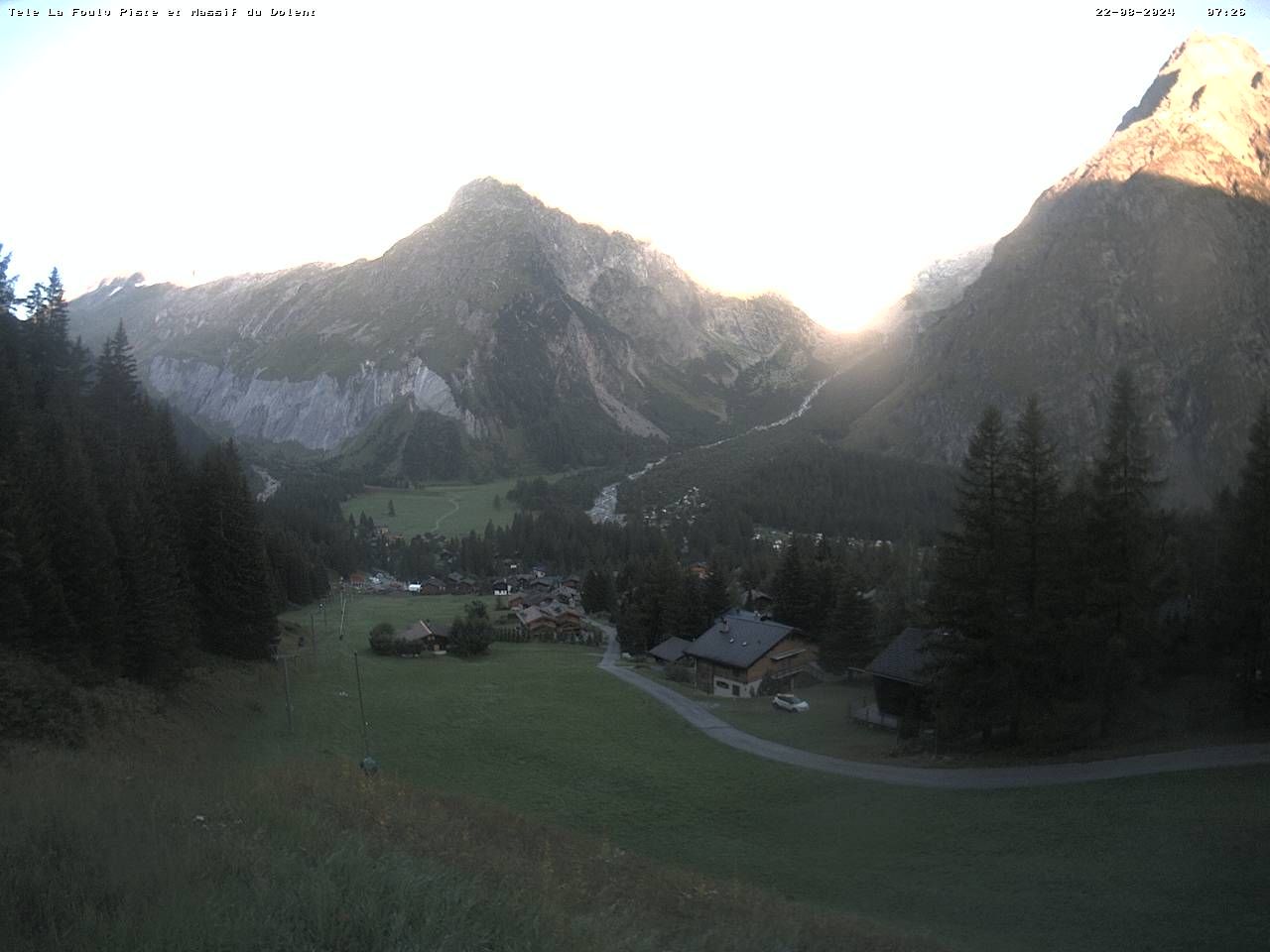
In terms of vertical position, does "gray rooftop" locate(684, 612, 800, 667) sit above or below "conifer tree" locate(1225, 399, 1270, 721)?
below

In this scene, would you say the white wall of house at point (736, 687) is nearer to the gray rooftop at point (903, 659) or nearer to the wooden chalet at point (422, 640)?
the gray rooftop at point (903, 659)

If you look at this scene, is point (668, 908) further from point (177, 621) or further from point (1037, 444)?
point (177, 621)

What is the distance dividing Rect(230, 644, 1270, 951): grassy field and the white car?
6912 millimetres

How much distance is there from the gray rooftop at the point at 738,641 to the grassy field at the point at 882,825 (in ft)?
38.6

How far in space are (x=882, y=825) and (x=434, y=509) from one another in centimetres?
15341

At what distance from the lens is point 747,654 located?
50.0 metres

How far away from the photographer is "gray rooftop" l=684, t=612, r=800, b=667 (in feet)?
165

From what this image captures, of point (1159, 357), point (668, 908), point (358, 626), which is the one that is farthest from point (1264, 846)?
point (1159, 357)

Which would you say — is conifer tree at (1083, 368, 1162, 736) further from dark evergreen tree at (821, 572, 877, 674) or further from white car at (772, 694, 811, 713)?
dark evergreen tree at (821, 572, 877, 674)

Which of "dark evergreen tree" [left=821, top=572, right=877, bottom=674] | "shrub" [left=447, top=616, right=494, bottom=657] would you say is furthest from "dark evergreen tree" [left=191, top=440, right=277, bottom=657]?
"dark evergreen tree" [left=821, top=572, right=877, bottom=674]

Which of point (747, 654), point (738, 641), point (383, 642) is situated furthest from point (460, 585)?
point (747, 654)

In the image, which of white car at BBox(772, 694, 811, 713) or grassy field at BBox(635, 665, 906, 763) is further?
white car at BBox(772, 694, 811, 713)

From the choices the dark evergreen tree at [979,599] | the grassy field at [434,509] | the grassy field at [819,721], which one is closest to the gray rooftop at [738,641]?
the grassy field at [819,721]

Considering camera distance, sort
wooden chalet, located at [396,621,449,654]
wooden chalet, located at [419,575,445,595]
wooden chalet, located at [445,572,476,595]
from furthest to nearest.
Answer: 1. wooden chalet, located at [445,572,476,595]
2. wooden chalet, located at [419,575,445,595]
3. wooden chalet, located at [396,621,449,654]
